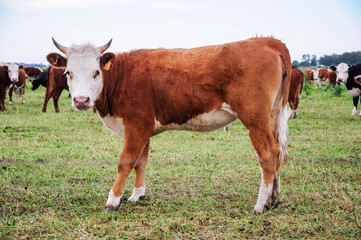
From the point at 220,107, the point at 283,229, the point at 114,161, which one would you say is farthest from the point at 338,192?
the point at 114,161

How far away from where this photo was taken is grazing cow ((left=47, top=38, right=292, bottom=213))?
13.4ft

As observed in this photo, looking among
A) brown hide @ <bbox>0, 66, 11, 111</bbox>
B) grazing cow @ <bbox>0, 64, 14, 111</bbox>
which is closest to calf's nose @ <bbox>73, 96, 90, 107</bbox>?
brown hide @ <bbox>0, 66, 11, 111</bbox>

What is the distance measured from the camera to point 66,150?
746 centimetres

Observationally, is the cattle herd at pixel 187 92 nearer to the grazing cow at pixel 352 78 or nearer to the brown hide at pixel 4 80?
the grazing cow at pixel 352 78

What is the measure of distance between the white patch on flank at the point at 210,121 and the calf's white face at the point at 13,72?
44.8 feet

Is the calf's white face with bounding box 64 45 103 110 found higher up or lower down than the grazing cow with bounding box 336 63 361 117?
higher up

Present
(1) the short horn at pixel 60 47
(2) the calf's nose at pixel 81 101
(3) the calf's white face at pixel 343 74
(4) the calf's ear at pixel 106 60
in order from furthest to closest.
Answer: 1. (3) the calf's white face at pixel 343 74
2. (1) the short horn at pixel 60 47
3. (4) the calf's ear at pixel 106 60
4. (2) the calf's nose at pixel 81 101

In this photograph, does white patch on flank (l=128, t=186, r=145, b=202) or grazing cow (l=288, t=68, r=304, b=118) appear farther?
grazing cow (l=288, t=68, r=304, b=118)

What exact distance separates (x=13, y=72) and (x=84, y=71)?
45.5 ft

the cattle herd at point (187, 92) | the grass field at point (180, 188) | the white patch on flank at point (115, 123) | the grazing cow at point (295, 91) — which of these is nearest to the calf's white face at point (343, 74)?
the grazing cow at point (295, 91)

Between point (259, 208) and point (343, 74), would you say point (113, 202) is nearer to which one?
point (259, 208)

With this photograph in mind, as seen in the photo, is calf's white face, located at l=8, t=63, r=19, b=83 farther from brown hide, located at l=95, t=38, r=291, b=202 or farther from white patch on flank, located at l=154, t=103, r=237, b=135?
white patch on flank, located at l=154, t=103, r=237, b=135

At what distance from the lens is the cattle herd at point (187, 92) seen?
4090mm

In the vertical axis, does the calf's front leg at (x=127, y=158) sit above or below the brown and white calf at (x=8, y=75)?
above
